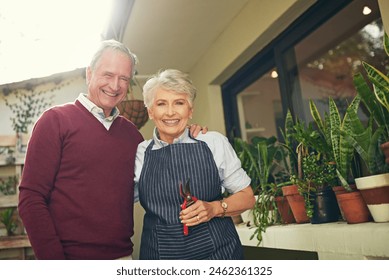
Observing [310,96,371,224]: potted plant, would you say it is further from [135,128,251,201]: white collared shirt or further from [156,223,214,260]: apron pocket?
[156,223,214,260]: apron pocket

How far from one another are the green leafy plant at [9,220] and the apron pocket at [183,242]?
1.91ft

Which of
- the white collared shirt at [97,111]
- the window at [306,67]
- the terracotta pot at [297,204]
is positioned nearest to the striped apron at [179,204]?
the white collared shirt at [97,111]

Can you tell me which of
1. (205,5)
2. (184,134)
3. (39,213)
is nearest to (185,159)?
(184,134)

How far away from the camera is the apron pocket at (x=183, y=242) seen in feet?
3.14

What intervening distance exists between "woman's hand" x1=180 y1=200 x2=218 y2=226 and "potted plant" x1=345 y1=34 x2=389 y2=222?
0.49 metres

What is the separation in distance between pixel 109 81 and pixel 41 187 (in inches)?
13.4

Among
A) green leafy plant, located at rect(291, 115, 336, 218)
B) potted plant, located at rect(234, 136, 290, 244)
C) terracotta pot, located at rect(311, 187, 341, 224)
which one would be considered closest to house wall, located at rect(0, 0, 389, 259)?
potted plant, located at rect(234, 136, 290, 244)

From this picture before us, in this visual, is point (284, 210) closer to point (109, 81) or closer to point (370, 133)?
point (370, 133)

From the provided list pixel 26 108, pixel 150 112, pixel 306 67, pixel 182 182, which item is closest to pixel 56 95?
pixel 26 108

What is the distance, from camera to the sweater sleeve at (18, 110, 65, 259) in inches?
35.5

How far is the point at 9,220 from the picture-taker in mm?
1270

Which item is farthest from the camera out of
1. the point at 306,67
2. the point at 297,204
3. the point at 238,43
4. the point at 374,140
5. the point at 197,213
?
the point at 238,43

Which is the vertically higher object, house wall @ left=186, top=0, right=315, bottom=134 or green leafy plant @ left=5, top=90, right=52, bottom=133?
house wall @ left=186, top=0, right=315, bottom=134
